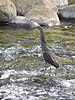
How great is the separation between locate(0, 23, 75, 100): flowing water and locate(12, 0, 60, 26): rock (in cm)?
306

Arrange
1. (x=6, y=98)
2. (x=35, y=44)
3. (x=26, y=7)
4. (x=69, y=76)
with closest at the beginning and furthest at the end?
(x=6, y=98), (x=69, y=76), (x=35, y=44), (x=26, y=7)

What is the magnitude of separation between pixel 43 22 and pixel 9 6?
232cm

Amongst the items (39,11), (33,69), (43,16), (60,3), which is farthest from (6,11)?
(33,69)

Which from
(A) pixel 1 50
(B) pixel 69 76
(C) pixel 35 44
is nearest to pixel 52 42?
(C) pixel 35 44

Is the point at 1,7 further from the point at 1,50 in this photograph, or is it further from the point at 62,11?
the point at 1,50

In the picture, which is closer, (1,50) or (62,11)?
(1,50)

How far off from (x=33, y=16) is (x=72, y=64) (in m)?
9.58

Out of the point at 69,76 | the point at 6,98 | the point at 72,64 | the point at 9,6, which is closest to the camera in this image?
the point at 6,98

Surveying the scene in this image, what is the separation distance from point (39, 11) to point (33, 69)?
35.5 ft

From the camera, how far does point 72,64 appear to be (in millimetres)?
13531

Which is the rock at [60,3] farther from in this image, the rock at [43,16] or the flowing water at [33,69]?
the flowing water at [33,69]

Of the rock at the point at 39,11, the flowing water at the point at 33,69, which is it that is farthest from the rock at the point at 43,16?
the flowing water at the point at 33,69

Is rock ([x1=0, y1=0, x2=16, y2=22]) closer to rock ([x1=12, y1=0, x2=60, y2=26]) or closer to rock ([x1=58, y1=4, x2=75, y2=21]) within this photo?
rock ([x1=12, y1=0, x2=60, y2=26])

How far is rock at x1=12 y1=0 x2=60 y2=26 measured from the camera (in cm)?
2241
